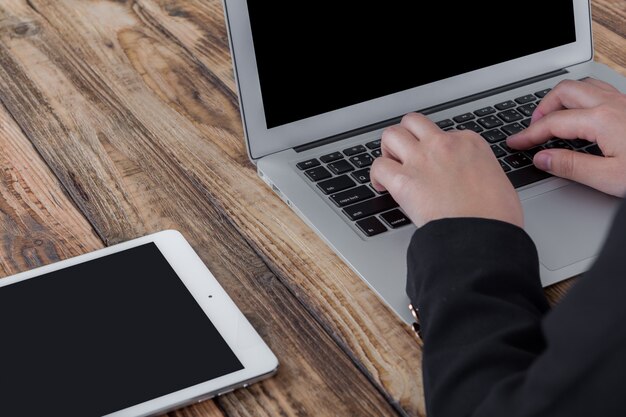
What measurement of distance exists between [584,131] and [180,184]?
429 millimetres

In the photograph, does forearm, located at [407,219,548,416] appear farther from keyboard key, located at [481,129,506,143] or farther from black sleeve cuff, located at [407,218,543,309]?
keyboard key, located at [481,129,506,143]

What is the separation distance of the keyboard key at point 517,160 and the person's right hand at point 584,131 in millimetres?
10

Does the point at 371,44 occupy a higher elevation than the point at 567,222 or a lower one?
higher

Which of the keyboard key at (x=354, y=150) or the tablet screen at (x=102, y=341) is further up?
the keyboard key at (x=354, y=150)

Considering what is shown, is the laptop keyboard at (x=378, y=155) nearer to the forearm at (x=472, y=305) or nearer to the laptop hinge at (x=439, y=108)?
the laptop hinge at (x=439, y=108)

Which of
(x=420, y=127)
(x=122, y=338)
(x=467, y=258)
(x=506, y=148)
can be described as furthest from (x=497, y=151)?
(x=122, y=338)

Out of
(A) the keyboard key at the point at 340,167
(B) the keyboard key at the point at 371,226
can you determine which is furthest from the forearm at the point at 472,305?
(A) the keyboard key at the point at 340,167

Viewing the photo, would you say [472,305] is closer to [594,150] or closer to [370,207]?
[370,207]

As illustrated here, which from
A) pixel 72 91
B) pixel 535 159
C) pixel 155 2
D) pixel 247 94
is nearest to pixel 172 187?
pixel 247 94

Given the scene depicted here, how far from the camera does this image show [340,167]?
0.94 metres

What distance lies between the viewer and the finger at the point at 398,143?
0.87 m

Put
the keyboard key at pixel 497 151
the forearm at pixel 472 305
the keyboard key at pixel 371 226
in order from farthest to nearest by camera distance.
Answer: the keyboard key at pixel 497 151
the keyboard key at pixel 371 226
the forearm at pixel 472 305

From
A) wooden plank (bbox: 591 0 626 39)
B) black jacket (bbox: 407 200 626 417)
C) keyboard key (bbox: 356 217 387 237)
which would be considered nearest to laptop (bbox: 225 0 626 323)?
keyboard key (bbox: 356 217 387 237)

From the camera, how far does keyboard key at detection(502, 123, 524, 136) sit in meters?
0.99
